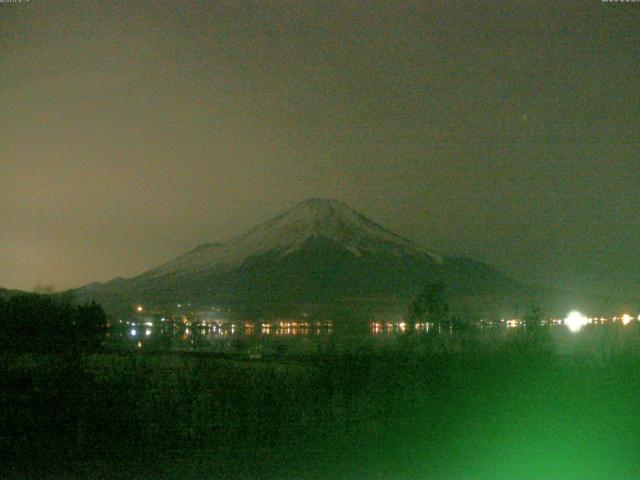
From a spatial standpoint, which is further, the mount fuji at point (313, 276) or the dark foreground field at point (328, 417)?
the mount fuji at point (313, 276)

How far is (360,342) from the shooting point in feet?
54.9

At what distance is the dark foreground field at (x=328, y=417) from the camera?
11539mm

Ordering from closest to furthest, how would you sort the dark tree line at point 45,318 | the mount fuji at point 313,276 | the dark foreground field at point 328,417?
the dark foreground field at point 328,417, the dark tree line at point 45,318, the mount fuji at point 313,276

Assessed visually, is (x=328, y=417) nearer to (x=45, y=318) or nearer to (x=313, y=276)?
(x=45, y=318)

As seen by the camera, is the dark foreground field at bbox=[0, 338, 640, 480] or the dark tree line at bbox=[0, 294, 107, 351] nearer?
the dark foreground field at bbox=[0, 338, 640, 480]

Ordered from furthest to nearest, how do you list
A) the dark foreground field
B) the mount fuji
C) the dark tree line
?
1. the mount fuji
2. the dark tree line
3. the dark foreground field

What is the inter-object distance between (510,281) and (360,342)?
300 feet

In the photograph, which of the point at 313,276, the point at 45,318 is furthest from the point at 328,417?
the point at 313,276

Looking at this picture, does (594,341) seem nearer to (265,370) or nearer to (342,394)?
(342,394)

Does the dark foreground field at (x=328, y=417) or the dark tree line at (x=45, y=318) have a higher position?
the dark tree line at (x=45, y=318)

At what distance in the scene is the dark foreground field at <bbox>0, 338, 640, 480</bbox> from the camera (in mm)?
11539

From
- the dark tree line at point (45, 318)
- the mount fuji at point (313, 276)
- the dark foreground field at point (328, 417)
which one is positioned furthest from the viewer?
the mount fuji at point (313, 276)

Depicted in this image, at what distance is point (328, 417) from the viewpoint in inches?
544

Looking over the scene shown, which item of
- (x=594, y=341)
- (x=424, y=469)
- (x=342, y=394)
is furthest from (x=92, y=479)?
(x=594, y=341)
